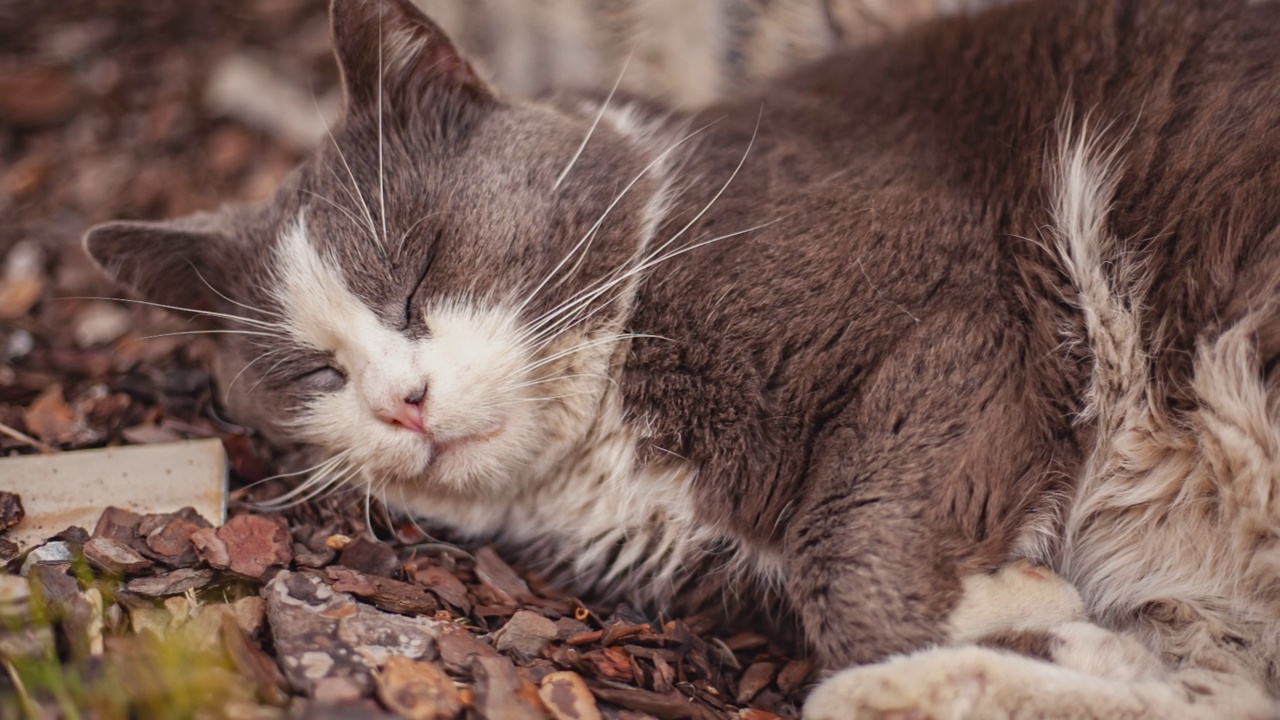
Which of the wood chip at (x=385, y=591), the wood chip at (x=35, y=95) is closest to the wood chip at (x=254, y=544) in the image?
the wood chip at (x=385, y=591)

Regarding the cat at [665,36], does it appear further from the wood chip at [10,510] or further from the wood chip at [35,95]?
the wood chip at [10,510]

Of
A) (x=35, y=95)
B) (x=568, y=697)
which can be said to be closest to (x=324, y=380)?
(x=568, y=697)

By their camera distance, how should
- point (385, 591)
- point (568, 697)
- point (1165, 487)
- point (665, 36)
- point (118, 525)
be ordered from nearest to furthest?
point (568, 697), point (1165, 487), point (385, 591), point (118, 525), point (665, 36)

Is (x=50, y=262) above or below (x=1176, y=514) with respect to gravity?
below

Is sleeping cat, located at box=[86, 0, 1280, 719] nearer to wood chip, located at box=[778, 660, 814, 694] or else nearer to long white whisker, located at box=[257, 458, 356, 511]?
long white whisker, located at box=[257, 458, 356, 511]

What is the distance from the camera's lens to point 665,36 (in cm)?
348

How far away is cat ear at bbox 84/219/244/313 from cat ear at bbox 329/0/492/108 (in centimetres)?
53

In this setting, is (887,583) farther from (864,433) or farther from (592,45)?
(592,45)

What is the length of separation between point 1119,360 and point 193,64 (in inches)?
145

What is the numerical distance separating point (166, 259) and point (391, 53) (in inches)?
32.2

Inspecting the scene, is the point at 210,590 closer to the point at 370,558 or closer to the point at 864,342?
the point at 370,558

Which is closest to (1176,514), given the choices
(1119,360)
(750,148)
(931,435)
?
(1119,360)

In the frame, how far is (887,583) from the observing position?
2.00m

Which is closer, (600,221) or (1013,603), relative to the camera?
(1013,603)
